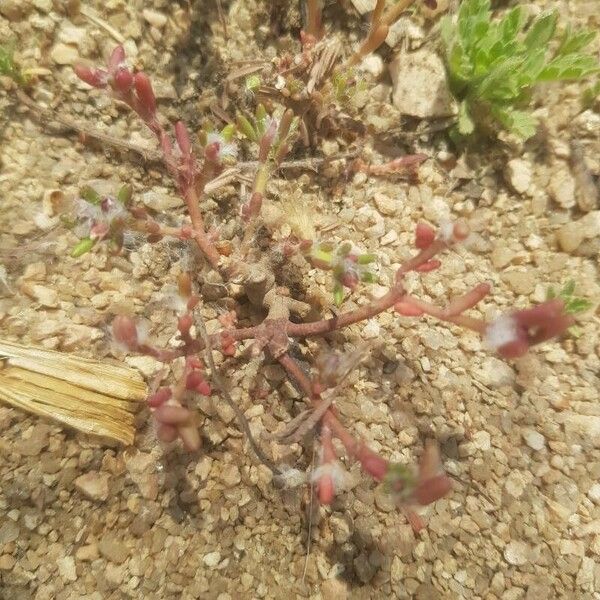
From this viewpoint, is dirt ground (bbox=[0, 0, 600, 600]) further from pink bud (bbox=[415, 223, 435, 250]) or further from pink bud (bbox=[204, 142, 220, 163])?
pink bud (bbox=[415, 223, 435, 250])

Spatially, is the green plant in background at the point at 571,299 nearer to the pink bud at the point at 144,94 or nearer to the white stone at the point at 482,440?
the white stone at the point at 482,440

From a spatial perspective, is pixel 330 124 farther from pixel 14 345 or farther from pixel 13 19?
pixel 14 345

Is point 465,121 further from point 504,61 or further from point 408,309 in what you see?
point 408,309

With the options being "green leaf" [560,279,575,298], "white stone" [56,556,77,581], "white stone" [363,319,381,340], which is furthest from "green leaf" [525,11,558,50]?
"white stone" [56,556,77,581]

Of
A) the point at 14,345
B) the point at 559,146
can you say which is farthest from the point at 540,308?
the point at 14,345

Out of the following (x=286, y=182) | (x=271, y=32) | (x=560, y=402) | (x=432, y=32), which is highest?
(x=432, y=32)

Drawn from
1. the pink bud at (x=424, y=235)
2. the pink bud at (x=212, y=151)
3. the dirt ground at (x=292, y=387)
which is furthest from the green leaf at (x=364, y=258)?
the pink bud at (x=212, y=151)

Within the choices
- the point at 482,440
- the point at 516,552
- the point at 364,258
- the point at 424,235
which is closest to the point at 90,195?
the point at 364,258

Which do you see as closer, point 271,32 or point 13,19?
point 13,19
